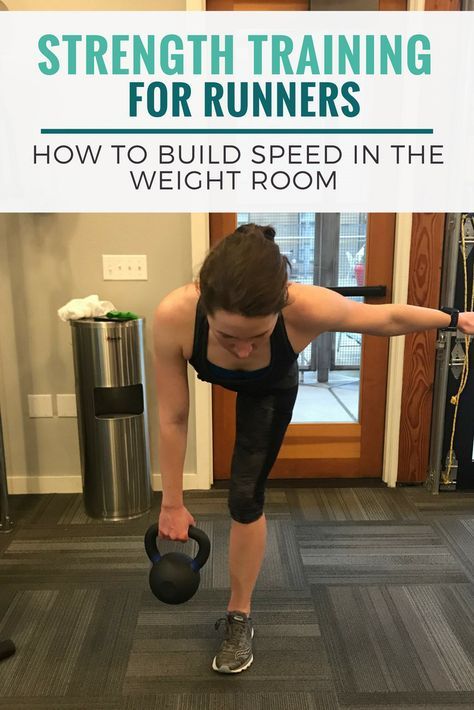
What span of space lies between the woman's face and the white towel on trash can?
4.41 ft

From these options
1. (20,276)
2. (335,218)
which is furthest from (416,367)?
(20,276)

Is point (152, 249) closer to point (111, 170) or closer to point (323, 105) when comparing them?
point (111, 170)

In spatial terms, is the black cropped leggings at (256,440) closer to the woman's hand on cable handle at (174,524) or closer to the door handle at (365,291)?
the woman's hand on cable handle at (174,524)

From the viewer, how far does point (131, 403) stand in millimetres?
2521

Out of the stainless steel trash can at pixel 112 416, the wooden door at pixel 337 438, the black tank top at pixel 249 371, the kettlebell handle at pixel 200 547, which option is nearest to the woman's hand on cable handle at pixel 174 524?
the kettlebell handle at pixel 200 547

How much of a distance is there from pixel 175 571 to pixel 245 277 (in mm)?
805

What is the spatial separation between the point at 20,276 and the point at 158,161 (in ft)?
2.63

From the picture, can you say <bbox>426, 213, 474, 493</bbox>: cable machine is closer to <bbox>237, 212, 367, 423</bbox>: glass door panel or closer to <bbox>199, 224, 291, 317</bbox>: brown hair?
<bbox>237, 212, 367, 423</bbox>: glass door panel

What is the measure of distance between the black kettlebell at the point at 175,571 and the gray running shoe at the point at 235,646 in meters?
0.25

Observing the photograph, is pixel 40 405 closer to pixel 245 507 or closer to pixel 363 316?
pixel 245 507

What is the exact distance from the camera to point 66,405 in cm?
267

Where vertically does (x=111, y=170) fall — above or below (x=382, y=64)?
below

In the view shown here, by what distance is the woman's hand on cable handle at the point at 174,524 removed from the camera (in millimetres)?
1424

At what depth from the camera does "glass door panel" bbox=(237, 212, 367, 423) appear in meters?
2.70
